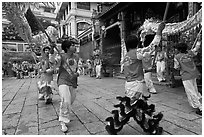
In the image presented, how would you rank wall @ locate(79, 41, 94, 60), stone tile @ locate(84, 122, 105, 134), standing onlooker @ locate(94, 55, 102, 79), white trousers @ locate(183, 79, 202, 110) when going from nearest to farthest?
stone tile @ locate(84, 122, 105, 134), white trousers @ locate(183, 79, 202, 110), standing onlooker @ locate(94, 55, 102, 79), wall @ locate(79, 41, 94, 60)

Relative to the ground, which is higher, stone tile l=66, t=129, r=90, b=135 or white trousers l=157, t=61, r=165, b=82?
white trousers l=157, t=61, r=165, b=82

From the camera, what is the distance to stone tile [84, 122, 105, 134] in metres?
2.75

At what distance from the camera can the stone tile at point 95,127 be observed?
2748mm

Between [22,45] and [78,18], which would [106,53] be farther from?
[22,45]

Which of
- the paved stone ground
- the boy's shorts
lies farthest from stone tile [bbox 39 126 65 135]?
the boy's shorts

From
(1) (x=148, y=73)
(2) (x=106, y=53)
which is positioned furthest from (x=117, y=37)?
(1) (x=148, y=73)

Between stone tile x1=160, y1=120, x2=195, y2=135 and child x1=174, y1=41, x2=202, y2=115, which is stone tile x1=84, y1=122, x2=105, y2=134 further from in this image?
child x1=174, y1=41, x2=202, y2=115

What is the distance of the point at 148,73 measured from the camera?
5504mm

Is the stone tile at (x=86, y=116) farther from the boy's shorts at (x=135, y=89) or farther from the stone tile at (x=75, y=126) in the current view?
the boy's shorts at (x=135, y=89)

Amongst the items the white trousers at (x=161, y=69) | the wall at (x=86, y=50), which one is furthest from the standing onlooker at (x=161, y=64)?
the wall at (x=86, y=50)

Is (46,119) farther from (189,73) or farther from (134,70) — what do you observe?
(189,73)

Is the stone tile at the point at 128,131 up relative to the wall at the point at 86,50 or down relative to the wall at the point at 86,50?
down

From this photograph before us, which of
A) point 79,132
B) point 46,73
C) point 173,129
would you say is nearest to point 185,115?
point 173,129

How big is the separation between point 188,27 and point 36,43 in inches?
159
